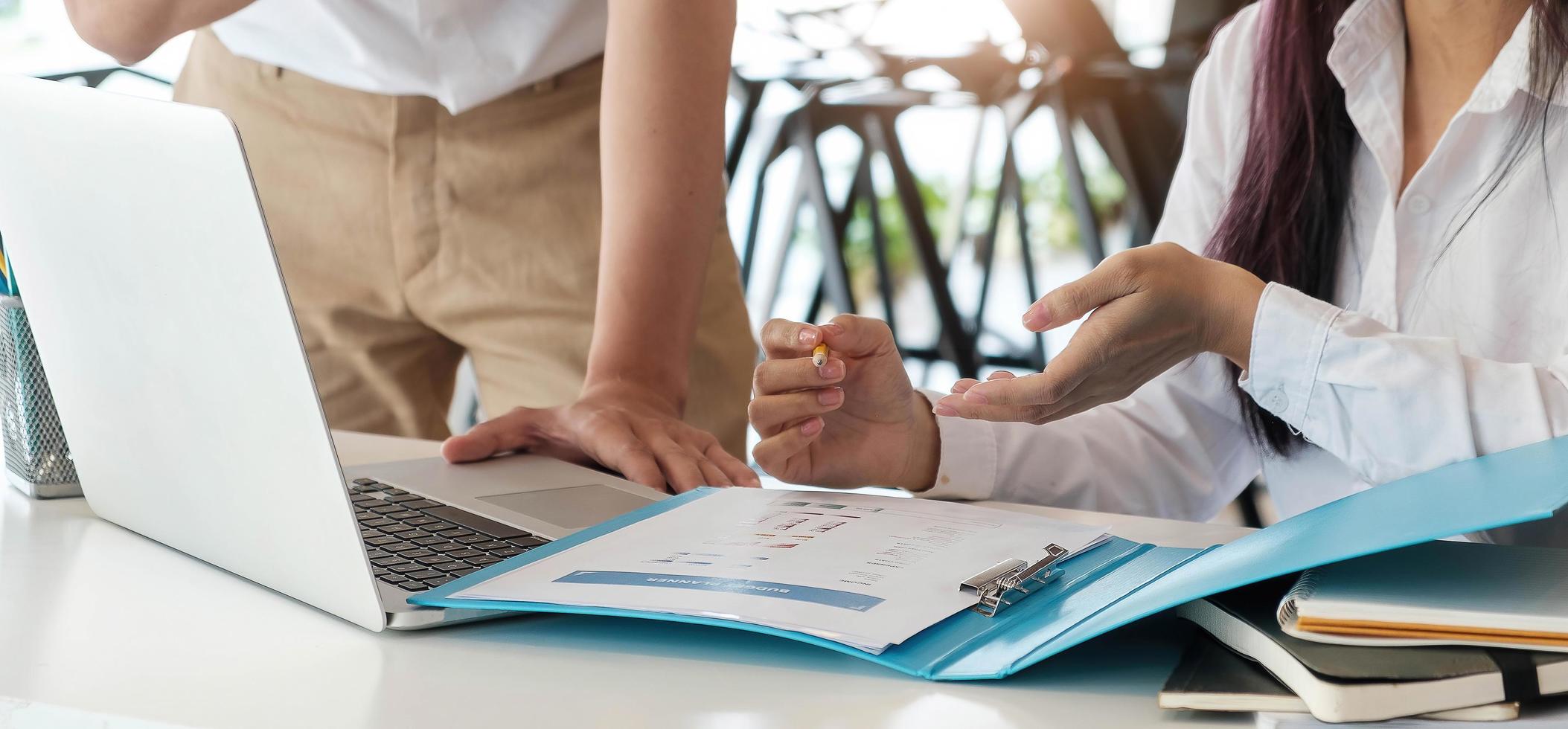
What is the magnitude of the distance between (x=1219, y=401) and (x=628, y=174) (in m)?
0.56

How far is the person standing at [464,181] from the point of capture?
1.13 m

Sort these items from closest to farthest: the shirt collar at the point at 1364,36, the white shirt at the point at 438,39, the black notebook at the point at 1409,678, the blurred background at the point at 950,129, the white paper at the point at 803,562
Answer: the black notebook at the point at 1409,678 → the white paper at the point at 803,562 → the shirt collar at the point at 1364,36 → the white shirt at the point at 438,39 → the blurred background at the point at 950,129

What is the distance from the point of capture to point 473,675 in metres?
0.56

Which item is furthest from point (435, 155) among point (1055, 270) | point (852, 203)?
point (1055, 270)

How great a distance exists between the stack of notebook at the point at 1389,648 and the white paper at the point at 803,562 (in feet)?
0.40

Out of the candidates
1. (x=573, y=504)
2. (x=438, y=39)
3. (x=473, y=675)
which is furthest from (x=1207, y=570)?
(x=438, y=39)

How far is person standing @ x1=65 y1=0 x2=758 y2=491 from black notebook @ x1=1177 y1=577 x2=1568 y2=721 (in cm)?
71

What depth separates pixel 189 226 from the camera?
56 cm

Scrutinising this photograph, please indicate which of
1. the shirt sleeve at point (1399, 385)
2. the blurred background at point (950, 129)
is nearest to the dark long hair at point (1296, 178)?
the shirt sleeve at point (1399, 385)

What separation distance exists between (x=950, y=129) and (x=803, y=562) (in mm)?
3321

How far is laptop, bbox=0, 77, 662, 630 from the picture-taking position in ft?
1.81

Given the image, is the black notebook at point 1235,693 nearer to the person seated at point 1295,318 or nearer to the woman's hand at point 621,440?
the person seated at point 1295,318

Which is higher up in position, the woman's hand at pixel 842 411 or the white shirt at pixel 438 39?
the white shirt at pixel 438 39

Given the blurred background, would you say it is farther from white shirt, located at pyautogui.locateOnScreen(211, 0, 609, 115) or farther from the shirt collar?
the shirt collar
